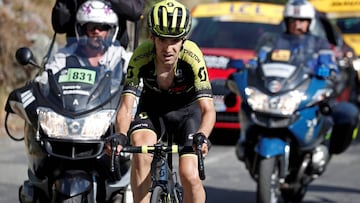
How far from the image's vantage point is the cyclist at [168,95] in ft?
23.7

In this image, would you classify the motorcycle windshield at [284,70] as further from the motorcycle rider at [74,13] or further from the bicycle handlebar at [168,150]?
the bicycle handlebar at [168,150]

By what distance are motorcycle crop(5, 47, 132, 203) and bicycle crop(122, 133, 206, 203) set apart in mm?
631

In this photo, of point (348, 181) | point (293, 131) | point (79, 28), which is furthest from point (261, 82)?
point (348, 181)

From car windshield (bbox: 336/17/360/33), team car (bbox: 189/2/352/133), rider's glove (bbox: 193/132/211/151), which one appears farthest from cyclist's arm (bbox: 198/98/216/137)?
car windshield (bbox: 336/17/360/33)

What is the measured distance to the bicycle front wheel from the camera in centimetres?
687

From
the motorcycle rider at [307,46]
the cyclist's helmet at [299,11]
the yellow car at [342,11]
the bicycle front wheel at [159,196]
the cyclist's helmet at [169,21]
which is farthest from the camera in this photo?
the yellow car at [342,11]

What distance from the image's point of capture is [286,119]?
33.3ft

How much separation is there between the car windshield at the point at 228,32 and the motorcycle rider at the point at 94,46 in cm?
804

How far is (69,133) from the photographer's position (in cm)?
786

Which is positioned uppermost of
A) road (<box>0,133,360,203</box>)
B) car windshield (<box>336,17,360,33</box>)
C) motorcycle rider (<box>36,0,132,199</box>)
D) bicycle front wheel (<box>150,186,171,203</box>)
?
motorcycle rider (<box>36,0,132,199</box>)

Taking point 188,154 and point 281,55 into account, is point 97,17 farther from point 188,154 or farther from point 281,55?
point 281,55

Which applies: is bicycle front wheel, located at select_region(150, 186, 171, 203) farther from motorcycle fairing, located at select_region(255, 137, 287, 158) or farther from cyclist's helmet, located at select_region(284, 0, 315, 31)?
cyclist's helmet, located at select_region(284, 0, 315, 31)

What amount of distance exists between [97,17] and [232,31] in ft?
28.8

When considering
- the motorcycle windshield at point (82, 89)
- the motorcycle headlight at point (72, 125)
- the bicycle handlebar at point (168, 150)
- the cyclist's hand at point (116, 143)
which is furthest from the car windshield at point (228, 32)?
the cyclist's hand at point (116, 143)
